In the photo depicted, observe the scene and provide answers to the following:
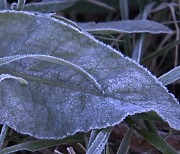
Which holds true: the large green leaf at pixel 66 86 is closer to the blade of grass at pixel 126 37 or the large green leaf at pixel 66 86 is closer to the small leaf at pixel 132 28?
the small leaf at pixel 132 28

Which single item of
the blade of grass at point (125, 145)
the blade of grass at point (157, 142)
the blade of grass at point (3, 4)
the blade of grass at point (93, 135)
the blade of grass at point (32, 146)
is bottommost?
the blade of grass at point (32, 146)

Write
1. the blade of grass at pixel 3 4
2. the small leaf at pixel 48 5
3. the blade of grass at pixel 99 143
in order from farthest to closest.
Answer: the small leaf at pixel 48 5
the blade of grass at pixel 3 4
the blade of grass at pixel 99 143

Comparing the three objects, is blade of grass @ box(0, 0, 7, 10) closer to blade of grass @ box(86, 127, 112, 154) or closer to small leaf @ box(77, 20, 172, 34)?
small leaf @ box(77, 20, 172, 34)

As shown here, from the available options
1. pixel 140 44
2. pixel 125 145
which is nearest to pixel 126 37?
pixel 140 44

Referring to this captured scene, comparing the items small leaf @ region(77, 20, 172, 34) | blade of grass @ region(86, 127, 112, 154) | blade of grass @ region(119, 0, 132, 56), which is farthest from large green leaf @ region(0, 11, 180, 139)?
blade of grass @ region(119, 0, 132, 56)

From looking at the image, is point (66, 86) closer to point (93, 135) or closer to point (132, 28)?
point (93, 135)

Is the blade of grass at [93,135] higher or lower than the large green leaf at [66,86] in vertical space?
lower

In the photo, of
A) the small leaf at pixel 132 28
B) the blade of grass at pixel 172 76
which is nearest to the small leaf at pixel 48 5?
the small leaf at pixel 132 28

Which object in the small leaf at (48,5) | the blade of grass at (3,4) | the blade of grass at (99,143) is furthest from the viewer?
the small leaf at (48,5)
